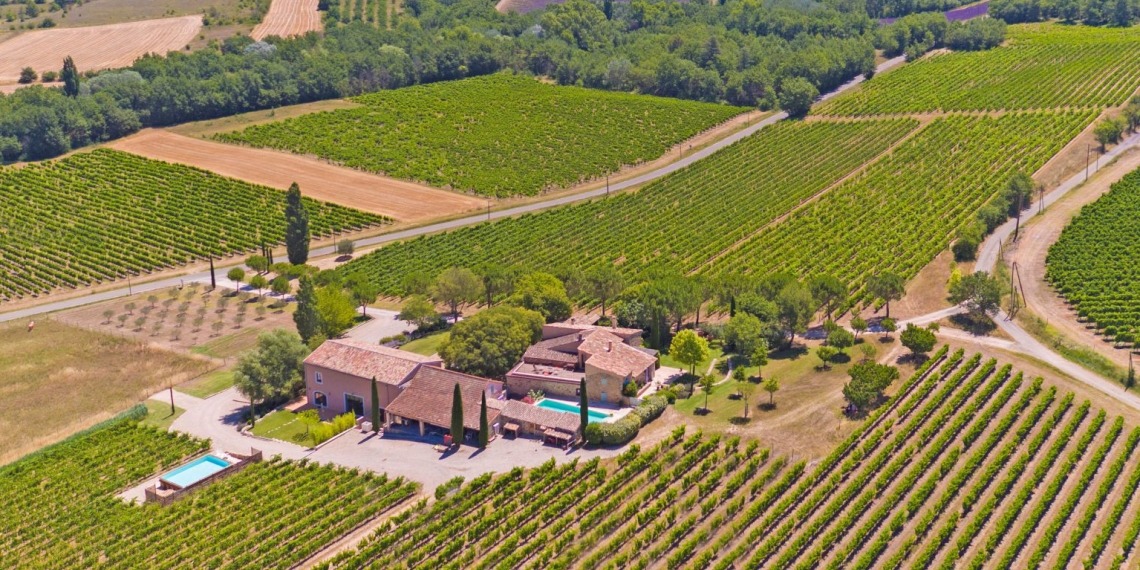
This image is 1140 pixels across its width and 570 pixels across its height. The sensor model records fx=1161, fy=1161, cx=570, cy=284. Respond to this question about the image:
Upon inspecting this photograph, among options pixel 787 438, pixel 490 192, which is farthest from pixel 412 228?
pixel 787 438

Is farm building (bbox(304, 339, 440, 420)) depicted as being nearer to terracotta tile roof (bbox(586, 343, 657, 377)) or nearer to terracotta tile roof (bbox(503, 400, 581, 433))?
terracotta tile roof (bbox(503, 400, 581, 433))

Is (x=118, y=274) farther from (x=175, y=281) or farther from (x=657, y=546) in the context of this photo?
(x=657, y=546)

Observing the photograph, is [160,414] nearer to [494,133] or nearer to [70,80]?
[494,133]

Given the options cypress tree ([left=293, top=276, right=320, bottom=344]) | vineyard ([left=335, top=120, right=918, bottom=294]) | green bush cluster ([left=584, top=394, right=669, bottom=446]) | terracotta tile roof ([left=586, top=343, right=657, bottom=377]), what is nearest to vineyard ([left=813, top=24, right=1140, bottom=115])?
vineyard ([left=335, top=120, right=918, bottom=294])

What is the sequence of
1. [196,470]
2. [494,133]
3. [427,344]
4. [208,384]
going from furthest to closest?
[494,133] < [427,344] < [208,384] < [196,470]

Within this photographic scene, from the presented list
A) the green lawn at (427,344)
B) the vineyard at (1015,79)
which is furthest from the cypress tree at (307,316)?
the vineyard at (1015,79)

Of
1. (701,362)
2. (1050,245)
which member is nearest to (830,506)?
(701,362)

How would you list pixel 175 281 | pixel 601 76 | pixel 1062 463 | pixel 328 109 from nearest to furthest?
pixel 1062 463 → pixel 175 281 → pixel 328 109 → pixel 601 76
